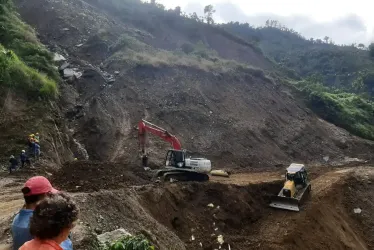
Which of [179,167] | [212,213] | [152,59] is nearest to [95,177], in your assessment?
[179,167]

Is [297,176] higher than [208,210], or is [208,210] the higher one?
[297,176]

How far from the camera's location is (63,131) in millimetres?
19922

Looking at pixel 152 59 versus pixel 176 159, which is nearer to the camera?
pixel 176 159

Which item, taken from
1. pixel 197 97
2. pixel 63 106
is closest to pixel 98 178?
Result: pixel 63 106

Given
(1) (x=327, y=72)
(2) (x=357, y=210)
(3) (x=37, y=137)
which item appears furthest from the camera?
(1) (x=327, y=72)

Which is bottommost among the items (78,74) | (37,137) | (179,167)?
(179,167)

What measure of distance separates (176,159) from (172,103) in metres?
12.1

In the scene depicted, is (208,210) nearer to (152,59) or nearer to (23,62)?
(23,62)

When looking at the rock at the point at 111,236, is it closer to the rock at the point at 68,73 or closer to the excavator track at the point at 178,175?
the excavator track at the point at 178,175

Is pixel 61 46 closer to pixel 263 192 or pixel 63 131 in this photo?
pixel 63 131

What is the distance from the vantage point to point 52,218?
9.21ft

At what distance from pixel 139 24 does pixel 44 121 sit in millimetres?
40559

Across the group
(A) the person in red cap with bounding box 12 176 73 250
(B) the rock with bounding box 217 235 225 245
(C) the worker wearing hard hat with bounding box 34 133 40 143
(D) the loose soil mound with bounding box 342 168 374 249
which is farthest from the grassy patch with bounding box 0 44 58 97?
(A) the person in red cap with bounding box 12 176 73 250

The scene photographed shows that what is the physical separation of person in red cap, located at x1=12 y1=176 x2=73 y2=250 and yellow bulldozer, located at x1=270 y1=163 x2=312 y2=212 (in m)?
13.6
